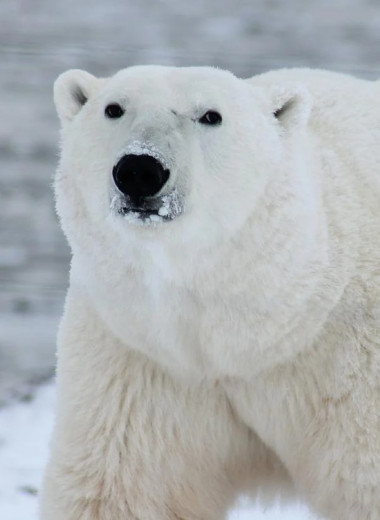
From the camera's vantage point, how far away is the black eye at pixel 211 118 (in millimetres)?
2273

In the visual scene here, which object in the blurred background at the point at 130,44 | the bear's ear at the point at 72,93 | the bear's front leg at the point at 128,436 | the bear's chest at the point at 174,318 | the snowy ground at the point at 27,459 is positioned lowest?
the snowy ground at the point at 27,459

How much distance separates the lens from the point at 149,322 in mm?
2361

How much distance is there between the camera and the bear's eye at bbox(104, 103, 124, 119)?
2.28 metres

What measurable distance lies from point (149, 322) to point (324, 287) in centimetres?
39

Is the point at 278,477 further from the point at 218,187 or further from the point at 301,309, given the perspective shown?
the point at 218,187

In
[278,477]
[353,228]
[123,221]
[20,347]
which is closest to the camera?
[123,221]

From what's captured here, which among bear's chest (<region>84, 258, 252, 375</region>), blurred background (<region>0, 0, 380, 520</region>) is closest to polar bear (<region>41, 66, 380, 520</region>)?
bear's chest (<region>84, 258, 252, 375</region>)

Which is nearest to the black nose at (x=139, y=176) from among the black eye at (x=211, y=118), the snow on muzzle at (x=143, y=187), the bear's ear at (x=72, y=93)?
the snow on muzzle at (x=143, y=187)

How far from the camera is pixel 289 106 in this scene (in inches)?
96.6

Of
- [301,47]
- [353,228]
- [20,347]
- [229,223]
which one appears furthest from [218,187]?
[301,47]

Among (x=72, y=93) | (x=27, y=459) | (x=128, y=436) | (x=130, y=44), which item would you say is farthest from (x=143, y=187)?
(x=130, y=44)

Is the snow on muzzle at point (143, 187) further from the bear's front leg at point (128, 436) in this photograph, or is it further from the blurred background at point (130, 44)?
the blurred background at point (130, 44)

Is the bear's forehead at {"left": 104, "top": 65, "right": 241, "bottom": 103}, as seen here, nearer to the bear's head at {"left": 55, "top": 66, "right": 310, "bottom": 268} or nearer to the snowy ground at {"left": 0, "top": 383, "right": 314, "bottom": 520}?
the bear's head at {"left": 55, "top": 66, "right": 310, "bottom": 268}

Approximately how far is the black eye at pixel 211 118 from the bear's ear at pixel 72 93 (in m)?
0.32
